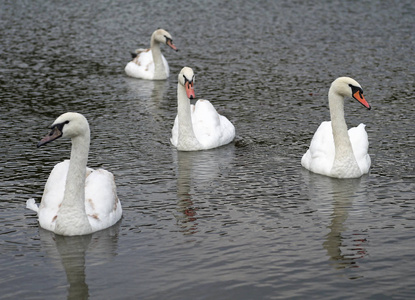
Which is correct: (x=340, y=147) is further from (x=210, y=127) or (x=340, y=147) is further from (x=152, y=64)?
(x=152, y=64)

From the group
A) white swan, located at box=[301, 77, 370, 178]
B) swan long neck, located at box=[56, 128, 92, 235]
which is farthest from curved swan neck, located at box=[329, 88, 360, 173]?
swan long neck, located at box=[56, 128, 92, 235]

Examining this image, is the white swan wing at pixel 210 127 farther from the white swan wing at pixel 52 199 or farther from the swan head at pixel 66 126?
the swan head at pixel 66 126

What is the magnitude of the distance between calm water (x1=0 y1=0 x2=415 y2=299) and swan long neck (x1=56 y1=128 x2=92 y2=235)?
0.61 feet

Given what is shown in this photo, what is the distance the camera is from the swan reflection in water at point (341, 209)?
31.4 feet

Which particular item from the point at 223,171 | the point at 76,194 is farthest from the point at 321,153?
the point at 76,194

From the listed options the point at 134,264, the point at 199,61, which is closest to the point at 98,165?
the point at 134,264

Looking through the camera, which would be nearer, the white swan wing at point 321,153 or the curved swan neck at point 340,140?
the curved swan neck at point 340,140

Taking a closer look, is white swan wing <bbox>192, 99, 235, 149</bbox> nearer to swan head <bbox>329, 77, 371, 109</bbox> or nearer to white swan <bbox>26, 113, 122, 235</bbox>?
swan head <bbox>329, 77, 371, 109</bbox>

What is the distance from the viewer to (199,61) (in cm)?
2272

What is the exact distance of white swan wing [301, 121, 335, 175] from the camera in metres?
12.9

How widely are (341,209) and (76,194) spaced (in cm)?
357

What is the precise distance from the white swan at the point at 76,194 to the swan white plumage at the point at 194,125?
3.87m

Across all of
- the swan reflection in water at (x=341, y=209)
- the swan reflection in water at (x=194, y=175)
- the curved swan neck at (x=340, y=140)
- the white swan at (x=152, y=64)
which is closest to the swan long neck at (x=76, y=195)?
the swan reflection in water at (x=194, y=175)

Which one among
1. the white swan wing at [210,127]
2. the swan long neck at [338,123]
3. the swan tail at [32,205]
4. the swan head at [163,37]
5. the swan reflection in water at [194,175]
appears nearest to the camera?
the swan reflection in water at [194,175]
